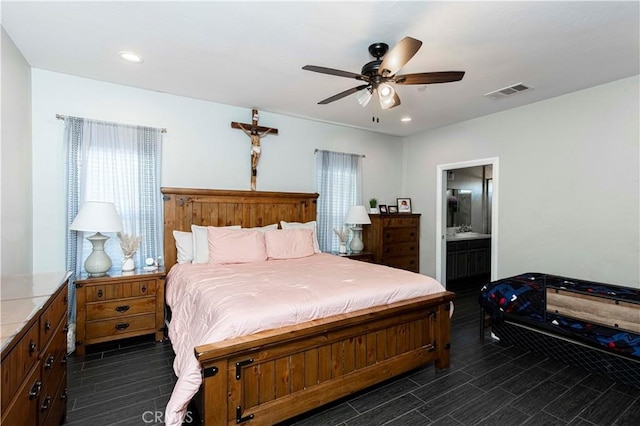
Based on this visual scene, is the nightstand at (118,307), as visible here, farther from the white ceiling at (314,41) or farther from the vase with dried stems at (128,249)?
the white ceiling at (314,41)

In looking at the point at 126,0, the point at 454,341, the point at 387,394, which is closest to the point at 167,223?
the point at 126,0

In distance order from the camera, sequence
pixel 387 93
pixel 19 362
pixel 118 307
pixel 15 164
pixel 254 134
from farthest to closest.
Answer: pixel 254 134 < pixel 118 307 < pixel 15 164 < pixel 387 93 < pixel 19 362

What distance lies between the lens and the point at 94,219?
114 inches

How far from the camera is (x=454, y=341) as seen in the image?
3318 millimetres

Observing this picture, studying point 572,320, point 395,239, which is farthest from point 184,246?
point 572,320

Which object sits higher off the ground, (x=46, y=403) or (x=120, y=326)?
(x=46, y=403)

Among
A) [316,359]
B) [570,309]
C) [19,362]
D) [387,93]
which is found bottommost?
[316,359]

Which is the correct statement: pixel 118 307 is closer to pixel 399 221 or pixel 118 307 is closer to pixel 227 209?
pixel 227 209

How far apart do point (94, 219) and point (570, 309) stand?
447 centimetres

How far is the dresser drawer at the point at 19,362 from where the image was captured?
3.43ft

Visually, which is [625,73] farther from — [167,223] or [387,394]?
[167,223]

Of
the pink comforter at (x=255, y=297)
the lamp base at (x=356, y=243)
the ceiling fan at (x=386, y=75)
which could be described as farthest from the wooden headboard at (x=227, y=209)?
the ceiling fan at (x=386, y=75)

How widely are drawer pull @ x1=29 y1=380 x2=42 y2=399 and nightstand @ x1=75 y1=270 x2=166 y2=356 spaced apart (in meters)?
1.74

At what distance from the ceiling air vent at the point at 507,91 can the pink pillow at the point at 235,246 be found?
3.20 m
